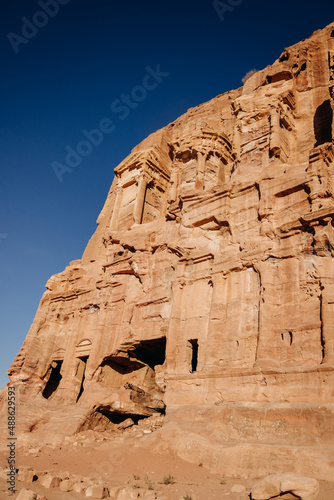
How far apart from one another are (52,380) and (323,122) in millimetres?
20001

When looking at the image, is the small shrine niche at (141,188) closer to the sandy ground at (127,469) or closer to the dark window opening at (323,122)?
the dark window opening at (323,122)

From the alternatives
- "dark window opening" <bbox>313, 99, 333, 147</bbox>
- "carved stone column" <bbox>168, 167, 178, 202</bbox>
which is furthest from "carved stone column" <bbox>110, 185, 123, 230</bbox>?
"dark window opening" <bbox>313, 99, 333, 147</bbox>

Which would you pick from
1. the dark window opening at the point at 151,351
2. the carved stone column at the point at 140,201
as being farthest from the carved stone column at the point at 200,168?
the dark window opening at the point at 151,351

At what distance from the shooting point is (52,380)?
949 inches

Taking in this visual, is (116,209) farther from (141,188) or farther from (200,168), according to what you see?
(200,168)

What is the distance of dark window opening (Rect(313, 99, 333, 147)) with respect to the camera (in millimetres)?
18189

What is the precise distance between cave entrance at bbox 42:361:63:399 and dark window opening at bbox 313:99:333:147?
57.8 feet

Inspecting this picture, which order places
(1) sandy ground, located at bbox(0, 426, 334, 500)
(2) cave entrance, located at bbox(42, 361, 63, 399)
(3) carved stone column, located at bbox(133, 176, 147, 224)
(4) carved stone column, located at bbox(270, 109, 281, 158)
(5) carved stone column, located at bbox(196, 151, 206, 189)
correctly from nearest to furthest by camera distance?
(1) sandy ground, located at bbox(0, 426, 334, 500), (4) carved stone column, located at bbox(270, 109, 281, 158), (5) carved stone column, located at bbox(196, 151, 206, 189), (2) cave entrance, located at bbox(42, 361, 63, 399), (3) carved stone column, located at bbox(133, 176, 147, 224)

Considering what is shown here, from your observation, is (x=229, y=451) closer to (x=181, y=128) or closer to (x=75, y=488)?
(x=75, y=488)

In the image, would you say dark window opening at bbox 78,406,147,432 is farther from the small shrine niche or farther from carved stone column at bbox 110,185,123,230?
carved stone column at bbox 110,185,123,230

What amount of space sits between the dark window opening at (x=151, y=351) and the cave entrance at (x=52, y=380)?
614 centimetres

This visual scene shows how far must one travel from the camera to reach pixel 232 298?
47.2 feet

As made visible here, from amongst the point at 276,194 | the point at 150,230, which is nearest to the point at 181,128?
the point at 150,230

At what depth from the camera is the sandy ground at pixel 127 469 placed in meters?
7.98
